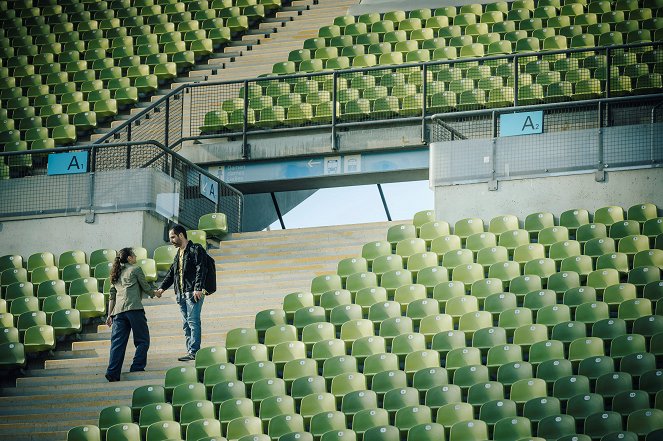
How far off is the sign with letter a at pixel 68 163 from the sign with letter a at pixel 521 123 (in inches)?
201

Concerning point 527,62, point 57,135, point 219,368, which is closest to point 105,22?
point 57,135

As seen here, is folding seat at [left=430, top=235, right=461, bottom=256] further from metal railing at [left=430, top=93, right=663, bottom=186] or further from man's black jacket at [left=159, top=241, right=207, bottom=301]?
man's black jacket at [left=159, top=241, right=207, bottom=301]

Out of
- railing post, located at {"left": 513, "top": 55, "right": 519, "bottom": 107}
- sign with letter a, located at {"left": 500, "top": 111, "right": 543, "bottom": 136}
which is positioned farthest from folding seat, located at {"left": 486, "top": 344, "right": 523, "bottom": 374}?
railing post, located at {"left": 513, "top": 55, "right": 519, "bottom": 107}

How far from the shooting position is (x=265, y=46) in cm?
2078

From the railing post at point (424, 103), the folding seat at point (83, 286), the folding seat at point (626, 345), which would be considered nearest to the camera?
the folding seat at point (626, 345)

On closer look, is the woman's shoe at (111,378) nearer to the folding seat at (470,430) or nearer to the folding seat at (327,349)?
the folding seat at (327,349)

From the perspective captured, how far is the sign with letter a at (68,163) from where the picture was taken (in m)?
15.4

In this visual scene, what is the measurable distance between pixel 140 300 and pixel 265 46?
375 inches

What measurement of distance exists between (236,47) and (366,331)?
33.5ft

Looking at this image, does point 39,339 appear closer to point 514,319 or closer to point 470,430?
point 514,319

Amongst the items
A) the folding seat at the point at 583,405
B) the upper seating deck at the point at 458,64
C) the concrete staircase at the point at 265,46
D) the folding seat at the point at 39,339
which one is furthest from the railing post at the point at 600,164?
the concrete staircase at the point at 265,46

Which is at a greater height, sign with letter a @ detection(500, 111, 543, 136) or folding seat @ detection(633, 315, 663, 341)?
sign with letter a @ detection(500, 111, 543, 136)

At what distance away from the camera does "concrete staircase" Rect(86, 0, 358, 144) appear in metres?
19.9

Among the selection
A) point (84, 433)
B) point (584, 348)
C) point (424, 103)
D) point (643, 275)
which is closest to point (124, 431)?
point (84, 433)
